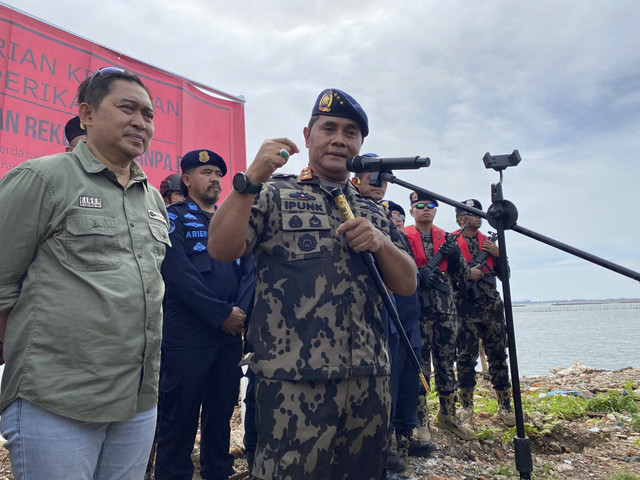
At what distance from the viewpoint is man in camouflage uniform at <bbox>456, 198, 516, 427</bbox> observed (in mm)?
4797

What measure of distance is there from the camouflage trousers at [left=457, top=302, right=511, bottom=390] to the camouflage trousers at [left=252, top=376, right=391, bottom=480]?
11.1 feet

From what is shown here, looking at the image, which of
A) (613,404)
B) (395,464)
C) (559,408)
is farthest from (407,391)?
(613,404)

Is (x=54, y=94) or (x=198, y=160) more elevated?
(x=54, y=94)

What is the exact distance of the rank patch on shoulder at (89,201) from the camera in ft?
5.09

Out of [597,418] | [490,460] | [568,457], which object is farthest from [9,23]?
[597,418]

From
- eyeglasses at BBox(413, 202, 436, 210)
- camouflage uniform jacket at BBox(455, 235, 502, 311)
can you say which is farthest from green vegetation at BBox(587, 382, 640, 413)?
eyeglasses at BBox(413, 202, 436, 210)

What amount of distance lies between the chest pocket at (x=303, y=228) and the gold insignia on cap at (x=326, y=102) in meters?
0.44

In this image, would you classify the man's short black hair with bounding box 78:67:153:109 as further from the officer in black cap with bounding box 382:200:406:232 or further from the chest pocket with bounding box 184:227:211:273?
the officer in black cap with bounding box 382:200:406:232

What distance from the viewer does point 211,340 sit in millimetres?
2879

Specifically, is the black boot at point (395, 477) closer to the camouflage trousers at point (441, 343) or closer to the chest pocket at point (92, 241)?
the camouflage trousers at point (441, 343)

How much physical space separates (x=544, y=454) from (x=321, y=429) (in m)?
3.45

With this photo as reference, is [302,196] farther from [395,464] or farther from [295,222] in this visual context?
[395,464]

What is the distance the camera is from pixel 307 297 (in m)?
1.71

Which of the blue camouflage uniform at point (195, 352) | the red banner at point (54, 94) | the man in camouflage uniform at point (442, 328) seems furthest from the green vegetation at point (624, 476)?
the red banner at point (54, 94)
